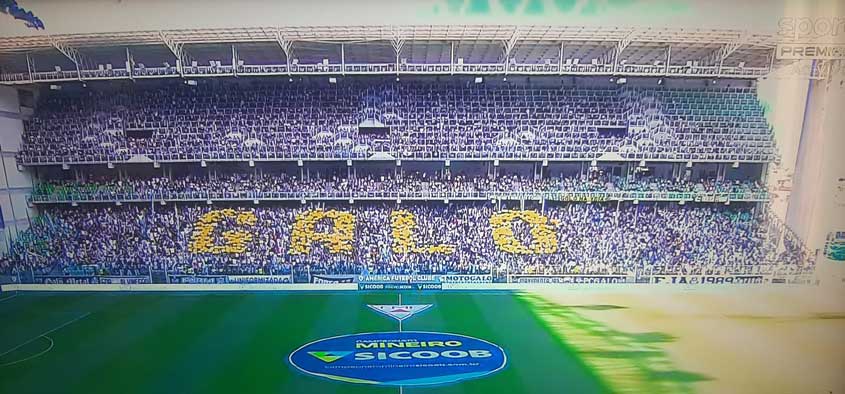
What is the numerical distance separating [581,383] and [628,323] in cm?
110

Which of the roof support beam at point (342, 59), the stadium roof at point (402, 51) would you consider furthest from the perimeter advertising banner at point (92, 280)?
the roof support beam at point (342, 59)

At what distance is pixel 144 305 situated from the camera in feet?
13.6

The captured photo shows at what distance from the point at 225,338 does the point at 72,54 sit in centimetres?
301

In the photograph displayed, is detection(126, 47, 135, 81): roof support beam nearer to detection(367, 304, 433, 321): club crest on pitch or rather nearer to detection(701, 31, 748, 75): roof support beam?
detection(367, 304, 433, 321): club crest on pitch

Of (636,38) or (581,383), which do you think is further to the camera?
(636,38)

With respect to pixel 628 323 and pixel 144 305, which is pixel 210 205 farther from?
pixel 628 323

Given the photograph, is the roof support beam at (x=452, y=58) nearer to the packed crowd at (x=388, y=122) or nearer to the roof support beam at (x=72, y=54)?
the packed crowd at (x=388, y=122)

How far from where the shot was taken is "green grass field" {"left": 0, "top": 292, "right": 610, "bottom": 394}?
2.98 m

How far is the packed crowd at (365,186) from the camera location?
169 inches

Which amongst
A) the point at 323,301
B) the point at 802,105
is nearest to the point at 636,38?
the point at 802,105

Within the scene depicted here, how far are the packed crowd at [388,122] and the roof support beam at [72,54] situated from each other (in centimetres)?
24

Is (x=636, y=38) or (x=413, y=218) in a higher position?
(x=636, y=38)

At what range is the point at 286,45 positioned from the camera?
12.3 feet
